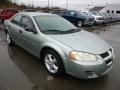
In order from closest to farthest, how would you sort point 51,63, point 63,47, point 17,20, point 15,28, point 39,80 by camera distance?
point 63,47 → point 39,80 → point 51,63 → point 15,28 → point 17,20

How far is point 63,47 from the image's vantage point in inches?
157

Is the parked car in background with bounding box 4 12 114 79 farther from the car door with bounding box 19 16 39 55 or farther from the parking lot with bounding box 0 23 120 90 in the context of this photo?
the parking lot with bounding box 0 23 120 90

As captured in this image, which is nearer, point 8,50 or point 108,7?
point 8,50

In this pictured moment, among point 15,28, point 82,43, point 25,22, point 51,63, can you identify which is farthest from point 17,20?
point 82,43

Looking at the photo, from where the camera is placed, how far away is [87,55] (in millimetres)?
3807

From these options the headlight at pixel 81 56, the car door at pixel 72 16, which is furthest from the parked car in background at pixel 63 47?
the car door at pixel 72 16

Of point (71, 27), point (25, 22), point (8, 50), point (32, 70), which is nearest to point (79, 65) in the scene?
point (32, 70)

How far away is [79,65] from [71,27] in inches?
77.2

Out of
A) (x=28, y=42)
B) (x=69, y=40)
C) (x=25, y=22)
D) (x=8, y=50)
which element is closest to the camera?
(x=69, y=40)

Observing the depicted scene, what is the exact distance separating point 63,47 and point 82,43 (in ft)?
1.68

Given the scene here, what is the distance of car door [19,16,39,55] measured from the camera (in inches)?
192

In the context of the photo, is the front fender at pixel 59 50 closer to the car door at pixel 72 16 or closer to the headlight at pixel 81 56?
the headlight at pixel 81 56

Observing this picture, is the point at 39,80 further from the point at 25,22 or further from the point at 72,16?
the point at 72,16

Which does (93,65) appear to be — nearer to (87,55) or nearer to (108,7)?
(87,55)
